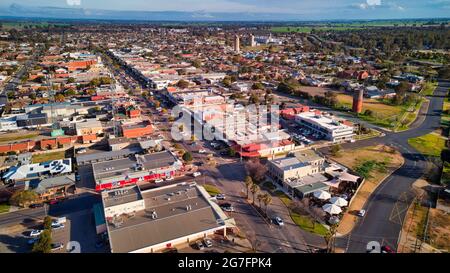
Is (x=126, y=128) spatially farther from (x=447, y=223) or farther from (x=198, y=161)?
(x=447, y=223)

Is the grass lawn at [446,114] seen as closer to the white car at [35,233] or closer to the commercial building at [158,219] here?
the commercial building at [158,219]

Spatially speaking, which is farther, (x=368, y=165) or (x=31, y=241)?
(x=368, y=165)

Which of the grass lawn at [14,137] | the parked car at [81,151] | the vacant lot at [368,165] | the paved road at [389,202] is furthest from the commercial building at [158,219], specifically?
the grass lawn at [14,137]

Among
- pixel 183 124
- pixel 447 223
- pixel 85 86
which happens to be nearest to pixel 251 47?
pixel 85 86

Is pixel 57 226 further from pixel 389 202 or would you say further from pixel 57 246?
pixel 389 202

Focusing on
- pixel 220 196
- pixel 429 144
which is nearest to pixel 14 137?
pixel 220 196

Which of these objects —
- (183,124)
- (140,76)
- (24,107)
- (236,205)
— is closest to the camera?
(236,205)

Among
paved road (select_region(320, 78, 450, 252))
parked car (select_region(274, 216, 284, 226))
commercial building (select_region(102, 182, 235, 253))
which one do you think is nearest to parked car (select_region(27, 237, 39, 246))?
commercial building (select_region(102, 182, 235, 253))

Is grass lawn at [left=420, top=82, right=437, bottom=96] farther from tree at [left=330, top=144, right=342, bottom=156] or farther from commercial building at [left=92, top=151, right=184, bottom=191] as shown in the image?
commercial building at [left=92, top=151, right=184, bottom=191]
